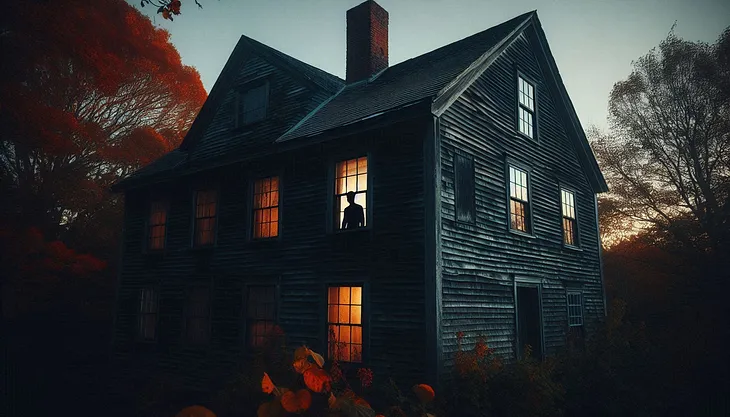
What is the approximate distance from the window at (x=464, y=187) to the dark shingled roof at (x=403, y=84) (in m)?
1.71

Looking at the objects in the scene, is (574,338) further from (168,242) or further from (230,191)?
(168,242)

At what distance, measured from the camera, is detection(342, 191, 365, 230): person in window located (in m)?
10.6

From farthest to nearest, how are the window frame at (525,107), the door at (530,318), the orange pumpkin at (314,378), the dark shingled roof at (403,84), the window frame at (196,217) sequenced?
1. the window frame at (196,217)
2. the window frame at (525,107)
3. the door at (530,318)
4. the dark shingled roof at (403,84)
5. the orange pumpkin at (314,378)

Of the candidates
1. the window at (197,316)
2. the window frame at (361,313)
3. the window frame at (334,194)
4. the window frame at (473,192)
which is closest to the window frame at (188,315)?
the window at (197,316)

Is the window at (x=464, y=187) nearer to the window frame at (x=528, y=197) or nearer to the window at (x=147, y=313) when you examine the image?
the window frame at (x=528, y=197)

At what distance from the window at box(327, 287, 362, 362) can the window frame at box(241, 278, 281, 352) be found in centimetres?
161

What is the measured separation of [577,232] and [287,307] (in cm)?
938

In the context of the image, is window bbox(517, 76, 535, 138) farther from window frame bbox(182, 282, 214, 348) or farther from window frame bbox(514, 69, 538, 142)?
window frame bbox(182, 282, 214, 348)

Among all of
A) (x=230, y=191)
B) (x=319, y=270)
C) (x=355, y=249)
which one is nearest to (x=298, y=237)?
(x=319, y=270)

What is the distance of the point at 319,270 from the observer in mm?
10953

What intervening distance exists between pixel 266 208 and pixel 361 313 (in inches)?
166

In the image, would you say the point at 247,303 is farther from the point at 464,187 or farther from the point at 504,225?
the point at 504,225

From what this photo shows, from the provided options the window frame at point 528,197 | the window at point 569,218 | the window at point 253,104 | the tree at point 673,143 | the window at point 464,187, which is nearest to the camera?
the window at point 464,187

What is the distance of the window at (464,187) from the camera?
399 inches
